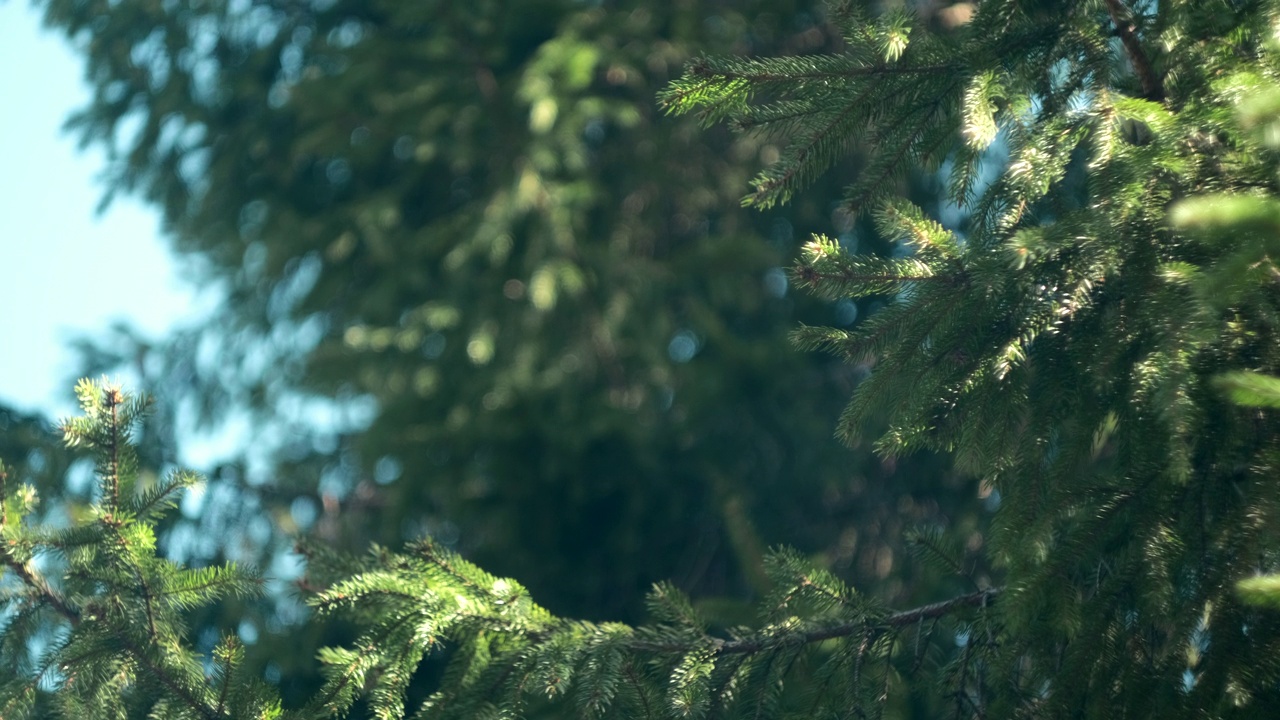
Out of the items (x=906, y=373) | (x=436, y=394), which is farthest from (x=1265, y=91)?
(x=436, y=394)

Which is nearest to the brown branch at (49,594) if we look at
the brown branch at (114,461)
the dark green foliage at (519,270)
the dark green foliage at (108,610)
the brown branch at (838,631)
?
the dark green foliage at (108,610)

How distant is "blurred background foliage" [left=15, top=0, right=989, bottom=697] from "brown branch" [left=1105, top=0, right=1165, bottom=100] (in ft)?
7.23

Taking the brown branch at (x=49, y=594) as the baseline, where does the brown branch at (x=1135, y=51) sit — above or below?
above

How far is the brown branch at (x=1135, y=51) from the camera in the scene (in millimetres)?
2086

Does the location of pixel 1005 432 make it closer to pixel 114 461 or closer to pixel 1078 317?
pixel 1078 317

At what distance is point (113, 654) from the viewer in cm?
204

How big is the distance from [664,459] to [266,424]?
2556mm

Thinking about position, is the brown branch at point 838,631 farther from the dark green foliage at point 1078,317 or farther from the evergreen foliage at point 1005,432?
the dark green foliage at point 1078,317

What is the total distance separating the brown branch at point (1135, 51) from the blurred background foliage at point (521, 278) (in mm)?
2205

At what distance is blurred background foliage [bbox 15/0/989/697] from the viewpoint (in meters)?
4.38

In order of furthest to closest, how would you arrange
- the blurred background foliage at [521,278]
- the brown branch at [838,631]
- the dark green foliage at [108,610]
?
the blurred background foliage at [521,278], the brown branch at [838,631], the dark green foliage at [108,610]

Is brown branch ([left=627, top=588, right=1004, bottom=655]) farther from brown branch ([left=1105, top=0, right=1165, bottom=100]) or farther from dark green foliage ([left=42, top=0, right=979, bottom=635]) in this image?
dark green foliage ([left=42, top=0, right=979, bottom=635])

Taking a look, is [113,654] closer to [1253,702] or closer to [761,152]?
[1253,702]

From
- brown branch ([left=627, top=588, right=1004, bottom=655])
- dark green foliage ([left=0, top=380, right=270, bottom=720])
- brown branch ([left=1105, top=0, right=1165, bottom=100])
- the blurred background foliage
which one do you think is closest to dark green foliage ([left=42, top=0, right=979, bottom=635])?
the blurred background foliage
